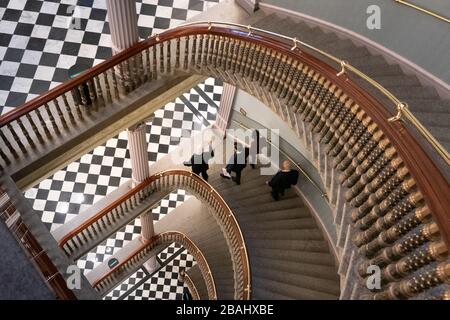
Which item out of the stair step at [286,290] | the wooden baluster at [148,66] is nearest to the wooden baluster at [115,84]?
the wooden baluster at [148,66]

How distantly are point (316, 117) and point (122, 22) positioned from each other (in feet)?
10.1

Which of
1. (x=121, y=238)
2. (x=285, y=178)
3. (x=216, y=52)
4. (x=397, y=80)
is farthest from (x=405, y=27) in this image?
(x=121, y=238)

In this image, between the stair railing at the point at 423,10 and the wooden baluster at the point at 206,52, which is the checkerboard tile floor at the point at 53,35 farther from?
the stair railing at the point at 423,10

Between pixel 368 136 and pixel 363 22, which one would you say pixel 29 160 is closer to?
pixel 368 136

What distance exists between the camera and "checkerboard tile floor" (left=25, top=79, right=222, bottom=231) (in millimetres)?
10430

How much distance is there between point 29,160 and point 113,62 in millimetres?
1840

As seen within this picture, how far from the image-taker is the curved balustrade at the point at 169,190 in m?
8.21

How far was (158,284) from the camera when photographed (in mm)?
13367

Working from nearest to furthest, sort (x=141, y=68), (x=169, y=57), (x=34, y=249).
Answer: (x=34, y=249) < (x=141, y=68) < (x=169, y=57)

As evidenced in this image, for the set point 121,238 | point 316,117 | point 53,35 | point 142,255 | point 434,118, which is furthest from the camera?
point 121,238

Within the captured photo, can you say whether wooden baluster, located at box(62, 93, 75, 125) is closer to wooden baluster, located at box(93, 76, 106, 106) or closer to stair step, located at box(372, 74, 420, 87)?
wooden baluster, located at box(93, 76, 106, 106)

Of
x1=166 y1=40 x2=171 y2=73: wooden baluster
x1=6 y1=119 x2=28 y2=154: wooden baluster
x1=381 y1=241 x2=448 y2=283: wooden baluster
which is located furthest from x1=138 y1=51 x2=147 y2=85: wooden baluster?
x1=381 y1=241 x2=448 y2=283: wooden baluster

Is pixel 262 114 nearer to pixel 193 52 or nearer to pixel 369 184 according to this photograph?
pixel 193 52

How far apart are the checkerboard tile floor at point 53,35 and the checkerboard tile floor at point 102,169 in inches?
97.9
